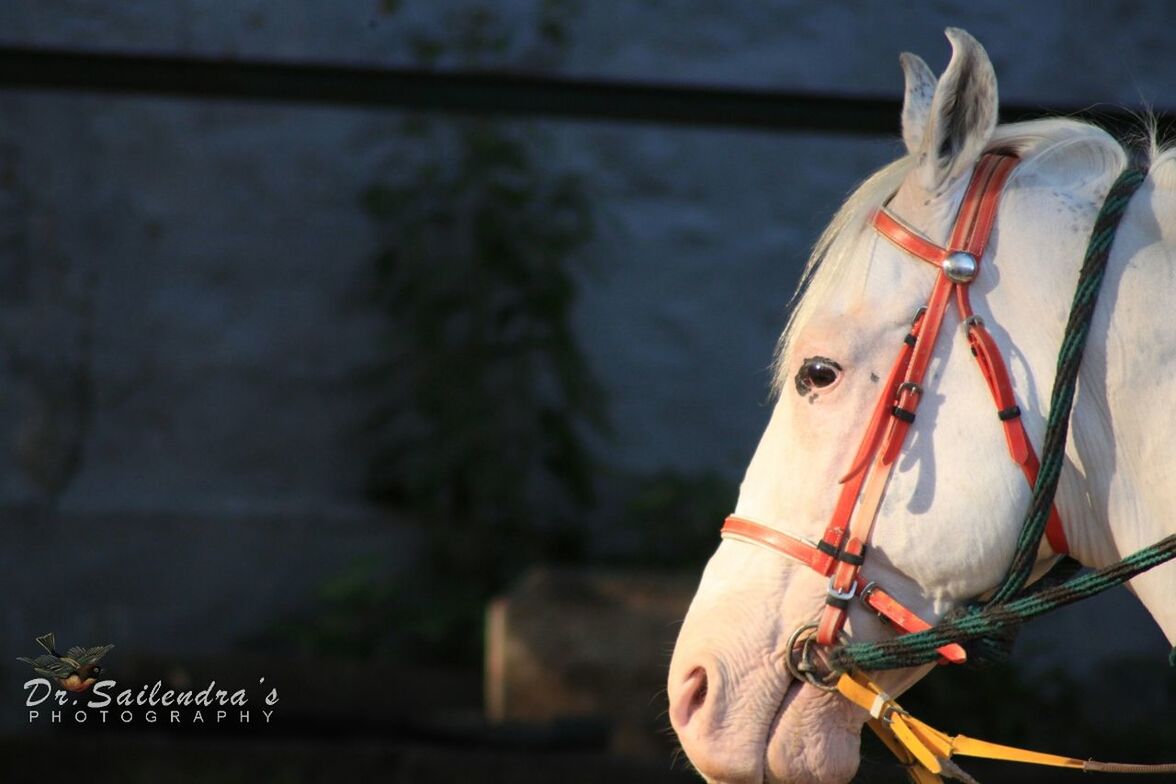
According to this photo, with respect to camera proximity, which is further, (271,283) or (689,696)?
(271,283)

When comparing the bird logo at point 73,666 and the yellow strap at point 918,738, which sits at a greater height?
the yellow strap at point 918,738

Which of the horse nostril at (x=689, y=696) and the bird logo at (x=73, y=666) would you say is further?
the bird logo at (x=73, y=666)

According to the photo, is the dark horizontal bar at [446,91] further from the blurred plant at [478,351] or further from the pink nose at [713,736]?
the pink nose at [713,736]

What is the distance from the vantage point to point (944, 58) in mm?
4188

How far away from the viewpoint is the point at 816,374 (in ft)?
5.59

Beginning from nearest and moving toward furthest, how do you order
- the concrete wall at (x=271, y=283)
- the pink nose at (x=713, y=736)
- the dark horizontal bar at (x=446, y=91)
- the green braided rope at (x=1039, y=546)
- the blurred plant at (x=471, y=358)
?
the green braided rope at (x=1039, y=546)
the pink nose at (x=713, y=736)
the dark horizontal bar at (x=446, y=91)
the blurred plant at (x=471, y=358)
the concrete wall at (x=271, y=283)

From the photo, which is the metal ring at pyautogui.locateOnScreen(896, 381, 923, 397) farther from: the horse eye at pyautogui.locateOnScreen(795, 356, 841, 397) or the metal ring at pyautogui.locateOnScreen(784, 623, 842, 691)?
the metal ring at pyautogui.locateOnScreen(784, 623, 842, 691)

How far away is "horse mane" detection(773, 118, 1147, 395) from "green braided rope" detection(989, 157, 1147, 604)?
0.42 ft

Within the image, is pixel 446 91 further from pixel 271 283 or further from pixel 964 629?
pixel 964 629

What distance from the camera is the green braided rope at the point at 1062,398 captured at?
5.15ft
